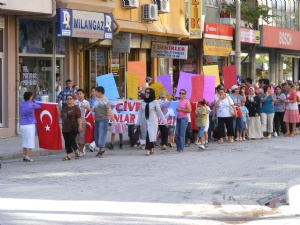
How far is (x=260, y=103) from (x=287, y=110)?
5.33ft

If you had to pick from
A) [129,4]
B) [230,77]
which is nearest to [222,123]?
[230,77]

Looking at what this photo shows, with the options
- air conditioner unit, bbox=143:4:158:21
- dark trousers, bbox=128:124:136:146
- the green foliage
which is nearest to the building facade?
air conditioner unit, bbox=143:4:158:21

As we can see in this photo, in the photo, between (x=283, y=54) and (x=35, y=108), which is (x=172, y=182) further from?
(x=283, y=54)

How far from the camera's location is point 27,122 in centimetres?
1798

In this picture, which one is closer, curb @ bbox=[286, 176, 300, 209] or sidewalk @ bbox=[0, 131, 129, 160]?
curb @ bbox=[286, 176, 300, 209]

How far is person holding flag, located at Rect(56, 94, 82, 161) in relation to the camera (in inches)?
704

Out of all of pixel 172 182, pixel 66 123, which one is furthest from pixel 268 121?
pixel 172 182

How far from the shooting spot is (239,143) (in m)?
23.3

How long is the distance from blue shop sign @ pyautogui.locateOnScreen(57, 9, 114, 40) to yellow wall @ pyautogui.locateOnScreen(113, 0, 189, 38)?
1.63 metres

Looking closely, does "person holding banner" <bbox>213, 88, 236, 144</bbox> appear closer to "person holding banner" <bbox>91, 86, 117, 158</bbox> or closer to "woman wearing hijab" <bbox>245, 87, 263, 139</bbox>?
"woman wearing hijab" <bbox>245, 87, 263, 139</bbox>

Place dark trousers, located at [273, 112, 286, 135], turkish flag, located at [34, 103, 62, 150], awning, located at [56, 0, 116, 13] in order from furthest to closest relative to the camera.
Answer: dark trousers, located at [273, 112, 286, 135] < awning, located at [56, 0, 116, 13] < turkish flag, located at [34, 103, 62, 150]

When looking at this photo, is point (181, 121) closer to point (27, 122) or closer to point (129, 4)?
point (27, 122)

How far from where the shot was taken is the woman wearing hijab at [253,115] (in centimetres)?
2506

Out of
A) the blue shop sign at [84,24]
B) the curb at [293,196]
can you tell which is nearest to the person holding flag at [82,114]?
the blue shop sign at [84,24]
